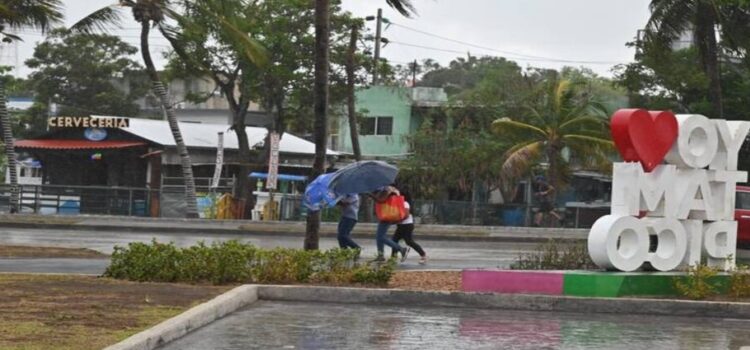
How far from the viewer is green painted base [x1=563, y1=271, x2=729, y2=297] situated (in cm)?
1395

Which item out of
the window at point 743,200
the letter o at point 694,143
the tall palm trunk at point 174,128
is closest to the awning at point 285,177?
the tall palm trunk at point 174,128

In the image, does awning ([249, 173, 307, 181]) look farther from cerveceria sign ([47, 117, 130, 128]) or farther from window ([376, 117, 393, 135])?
window ([376, 117, 393, 135])

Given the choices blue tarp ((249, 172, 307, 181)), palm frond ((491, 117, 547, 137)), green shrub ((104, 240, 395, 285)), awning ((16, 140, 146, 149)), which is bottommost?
green shrub ((104, 240, 395, 285))

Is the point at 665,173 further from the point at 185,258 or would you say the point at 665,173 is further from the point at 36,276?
the point at 36,276

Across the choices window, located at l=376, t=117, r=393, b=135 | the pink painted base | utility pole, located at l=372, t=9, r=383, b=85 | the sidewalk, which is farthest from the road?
window, located at l=376, t=117, r=393, b=135

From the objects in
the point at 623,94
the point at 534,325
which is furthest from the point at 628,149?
the point at 623,94

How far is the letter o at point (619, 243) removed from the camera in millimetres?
14336

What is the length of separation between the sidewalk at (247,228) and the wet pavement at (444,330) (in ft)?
61.9

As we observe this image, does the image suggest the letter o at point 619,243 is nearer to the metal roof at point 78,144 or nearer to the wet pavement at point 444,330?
the wet pavement at point 444,330

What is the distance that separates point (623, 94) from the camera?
50688mm

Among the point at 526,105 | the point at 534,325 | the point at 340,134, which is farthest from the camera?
the point at 340,134

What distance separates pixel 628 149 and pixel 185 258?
575cm

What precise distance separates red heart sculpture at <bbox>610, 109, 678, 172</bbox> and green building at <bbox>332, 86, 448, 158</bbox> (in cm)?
3709

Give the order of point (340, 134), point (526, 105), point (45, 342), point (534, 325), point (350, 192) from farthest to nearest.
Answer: point (340, 134) → point (526, 105) → point (350, 192) → point (534, 325) → point (45, 342)
